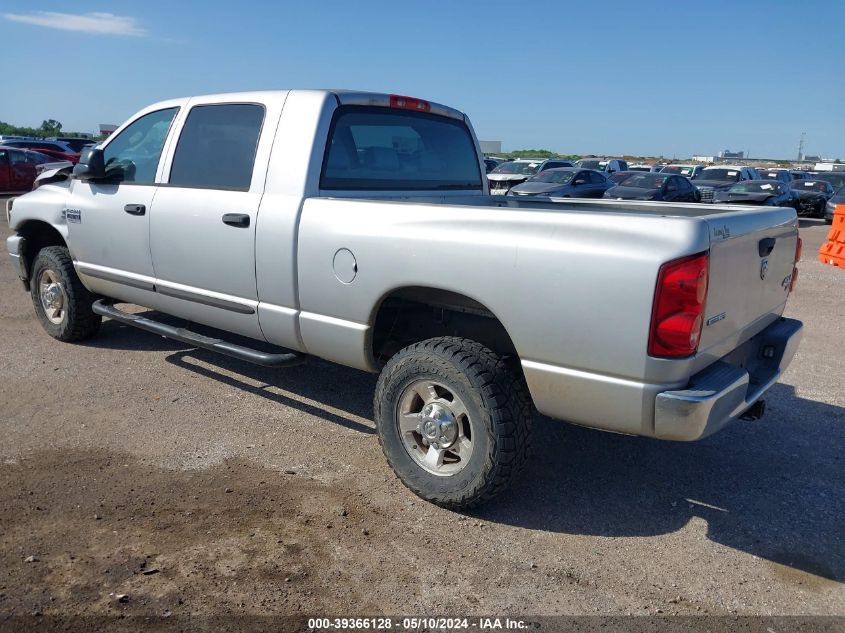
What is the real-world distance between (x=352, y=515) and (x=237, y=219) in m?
1.86

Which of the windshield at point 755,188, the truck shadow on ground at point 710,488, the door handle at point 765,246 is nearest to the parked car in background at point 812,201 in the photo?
the windshield at point 755,188

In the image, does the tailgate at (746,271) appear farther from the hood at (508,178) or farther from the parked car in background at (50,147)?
the parked car in background at (50,147)

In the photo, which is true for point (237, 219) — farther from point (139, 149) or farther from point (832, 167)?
point (832, 167)

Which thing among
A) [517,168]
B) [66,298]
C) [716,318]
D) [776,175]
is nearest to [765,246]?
[716,318]

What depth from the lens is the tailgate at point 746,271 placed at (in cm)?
304

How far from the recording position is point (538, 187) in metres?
20.4

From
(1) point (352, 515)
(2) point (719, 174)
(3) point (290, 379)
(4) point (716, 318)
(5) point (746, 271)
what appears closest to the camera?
(4) point (716, 318)

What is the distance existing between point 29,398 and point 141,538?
2.25m

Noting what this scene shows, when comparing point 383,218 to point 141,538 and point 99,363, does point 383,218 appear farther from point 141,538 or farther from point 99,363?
point 99,363

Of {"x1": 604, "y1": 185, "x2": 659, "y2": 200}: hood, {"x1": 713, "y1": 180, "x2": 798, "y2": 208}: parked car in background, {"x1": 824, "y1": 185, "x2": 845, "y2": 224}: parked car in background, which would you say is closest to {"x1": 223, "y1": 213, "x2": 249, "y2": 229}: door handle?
{"x1": 604, "y1": 185, "x2": 659, "y2": 200}: hood

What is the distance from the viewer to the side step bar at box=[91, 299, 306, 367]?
430 centimetres

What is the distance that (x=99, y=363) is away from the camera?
18.8 ft

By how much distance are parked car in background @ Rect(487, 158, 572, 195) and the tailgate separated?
18.2 meters

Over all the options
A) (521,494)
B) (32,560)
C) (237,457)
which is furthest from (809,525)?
(32,560)
